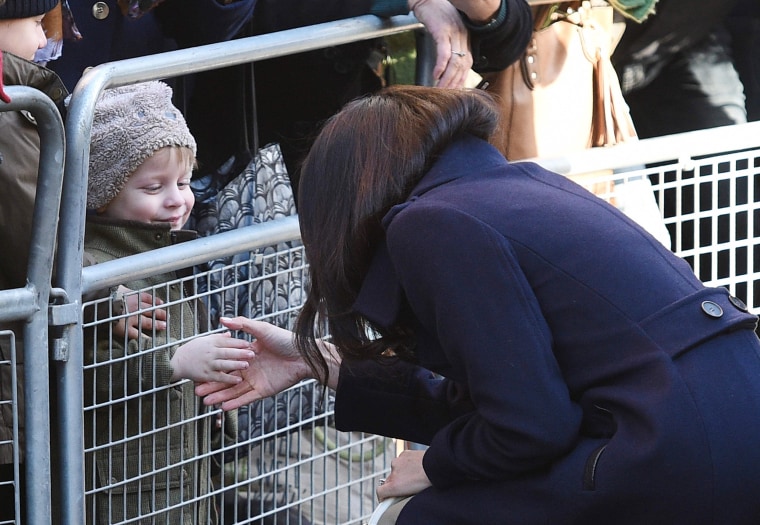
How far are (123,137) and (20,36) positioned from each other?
28 centimetres

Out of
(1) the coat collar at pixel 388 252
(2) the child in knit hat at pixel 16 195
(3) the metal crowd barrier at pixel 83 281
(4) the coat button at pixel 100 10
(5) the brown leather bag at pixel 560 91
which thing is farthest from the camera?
(5) the brown leather bag at pixel 560 91

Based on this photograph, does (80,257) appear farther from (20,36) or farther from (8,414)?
(20,36)

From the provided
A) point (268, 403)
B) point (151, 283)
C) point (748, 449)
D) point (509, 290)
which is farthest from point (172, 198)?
point (748, 449)

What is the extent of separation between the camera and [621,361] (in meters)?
1.72

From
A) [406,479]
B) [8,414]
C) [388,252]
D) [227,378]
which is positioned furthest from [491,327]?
[8,414]

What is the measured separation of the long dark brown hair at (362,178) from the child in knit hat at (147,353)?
340mm

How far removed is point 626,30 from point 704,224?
0.65 m

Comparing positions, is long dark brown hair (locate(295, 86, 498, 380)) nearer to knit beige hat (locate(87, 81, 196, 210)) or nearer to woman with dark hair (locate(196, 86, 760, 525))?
woman with dark hair (locate(196, 86, 760, 525))

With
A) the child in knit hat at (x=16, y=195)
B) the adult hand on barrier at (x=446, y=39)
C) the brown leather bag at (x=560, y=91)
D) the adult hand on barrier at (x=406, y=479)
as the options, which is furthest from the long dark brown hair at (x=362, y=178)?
the brown leather bag at (x=560, y=91)

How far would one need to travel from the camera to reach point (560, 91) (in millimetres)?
3139

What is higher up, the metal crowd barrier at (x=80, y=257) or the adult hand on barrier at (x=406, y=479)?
the metal crowd barrier at (x=80, y=257)

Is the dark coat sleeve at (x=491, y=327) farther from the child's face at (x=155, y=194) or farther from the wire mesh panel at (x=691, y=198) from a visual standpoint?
the wire mesh panel at (x=691, y=198)

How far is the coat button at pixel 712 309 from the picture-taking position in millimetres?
1730

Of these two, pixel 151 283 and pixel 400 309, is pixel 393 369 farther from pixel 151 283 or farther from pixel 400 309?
pixel 151 283
